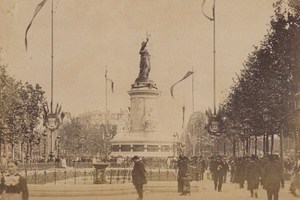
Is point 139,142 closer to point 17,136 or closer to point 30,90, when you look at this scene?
point 30,90

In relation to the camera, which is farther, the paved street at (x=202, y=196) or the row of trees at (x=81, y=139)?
the row of trees at (x=81, y=139)

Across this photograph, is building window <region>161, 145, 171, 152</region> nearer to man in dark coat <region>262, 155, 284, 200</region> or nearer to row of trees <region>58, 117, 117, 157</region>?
row of trees <region>58, 117, 117, 157</region>

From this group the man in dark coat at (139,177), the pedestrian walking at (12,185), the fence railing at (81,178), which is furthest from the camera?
the fence railing at (81,178)

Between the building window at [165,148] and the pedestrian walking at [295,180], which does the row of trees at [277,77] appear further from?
the building window at [165,148]

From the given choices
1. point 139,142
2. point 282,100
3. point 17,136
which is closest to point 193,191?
point 282,100

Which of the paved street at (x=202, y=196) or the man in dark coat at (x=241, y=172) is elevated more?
the man in dark coat at (x=241, y=172)

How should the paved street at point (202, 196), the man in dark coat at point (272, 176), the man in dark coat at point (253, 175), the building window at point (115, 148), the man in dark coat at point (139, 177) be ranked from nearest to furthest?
the man in dark coat at point (272, 176) → the man in dark coat at point (139, 177) → the paved street at point (202, 196) → the man in dark coat at point (253, 175) → the building window at point (115, 148)

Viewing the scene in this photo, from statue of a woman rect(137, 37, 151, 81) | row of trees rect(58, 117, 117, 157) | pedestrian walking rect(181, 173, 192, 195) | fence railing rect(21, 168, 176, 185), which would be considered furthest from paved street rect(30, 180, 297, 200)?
row of trees rect(58, 117, 117, 157)

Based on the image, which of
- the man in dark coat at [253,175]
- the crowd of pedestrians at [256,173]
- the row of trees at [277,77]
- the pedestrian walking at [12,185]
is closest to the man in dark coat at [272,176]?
the crowd of pedestrians at [256,173]
